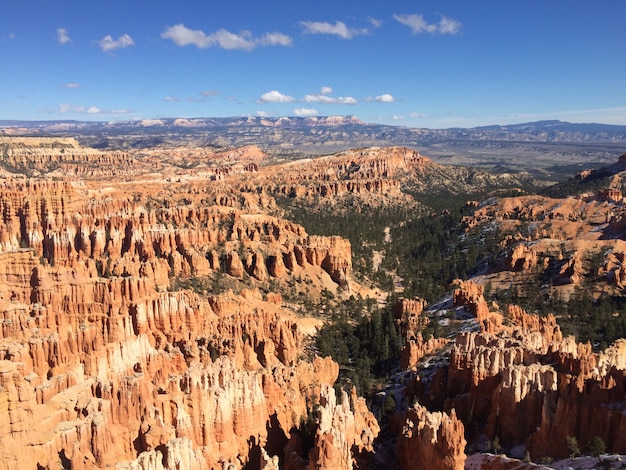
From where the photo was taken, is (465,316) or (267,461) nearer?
(267,461)

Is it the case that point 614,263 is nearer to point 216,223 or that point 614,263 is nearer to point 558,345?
point 558,345

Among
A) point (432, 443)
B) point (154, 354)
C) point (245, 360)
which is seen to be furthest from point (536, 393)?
point (154, 354)

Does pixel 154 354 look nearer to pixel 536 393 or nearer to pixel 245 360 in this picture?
pixel 245 360

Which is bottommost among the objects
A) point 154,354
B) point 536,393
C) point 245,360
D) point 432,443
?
point 245,360

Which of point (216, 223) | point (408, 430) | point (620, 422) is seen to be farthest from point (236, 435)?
point (216, 223)

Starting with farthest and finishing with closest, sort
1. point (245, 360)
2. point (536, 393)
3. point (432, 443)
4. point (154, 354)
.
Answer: point (245, 360)
point (154, 354)
point (536, 393)
point (432, 443)

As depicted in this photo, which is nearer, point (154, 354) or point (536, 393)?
point (536, 393)

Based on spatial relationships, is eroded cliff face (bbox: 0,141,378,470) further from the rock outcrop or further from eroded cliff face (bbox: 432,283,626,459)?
eroded cliff face (bbox: 432,283,626,459)

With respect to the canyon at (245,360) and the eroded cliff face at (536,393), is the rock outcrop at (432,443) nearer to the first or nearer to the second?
the canyon at (245,360)

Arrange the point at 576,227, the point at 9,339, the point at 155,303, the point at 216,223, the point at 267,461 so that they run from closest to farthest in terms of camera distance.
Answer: the point at 267,461
the point at 9,339
the point at 155,303
the point at 216,223
the point at 576,227
